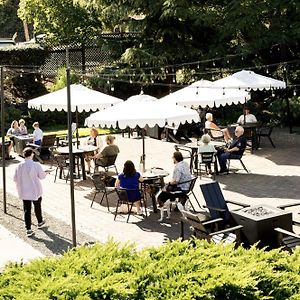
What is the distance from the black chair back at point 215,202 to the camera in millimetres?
8648

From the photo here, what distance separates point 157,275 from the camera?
4719mm

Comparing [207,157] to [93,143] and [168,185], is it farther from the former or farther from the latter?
[93,143]

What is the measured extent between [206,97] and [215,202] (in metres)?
6.45

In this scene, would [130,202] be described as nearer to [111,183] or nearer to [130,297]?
[111,183]

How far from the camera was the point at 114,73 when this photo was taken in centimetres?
2377

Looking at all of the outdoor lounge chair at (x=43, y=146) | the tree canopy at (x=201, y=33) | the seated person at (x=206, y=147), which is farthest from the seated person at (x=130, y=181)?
the tree canopy at (x=201, y=33)

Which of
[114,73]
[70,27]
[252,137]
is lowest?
[252,137]

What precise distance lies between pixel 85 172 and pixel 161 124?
4102 millimetres

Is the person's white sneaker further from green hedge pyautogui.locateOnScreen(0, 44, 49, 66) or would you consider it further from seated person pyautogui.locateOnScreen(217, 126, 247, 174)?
green hedge pyautogui.locateOnScreen(0, 44, 49, 66)

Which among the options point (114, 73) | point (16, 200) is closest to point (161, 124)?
point (16, 200)

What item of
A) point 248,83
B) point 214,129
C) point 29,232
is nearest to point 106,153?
point 29,232

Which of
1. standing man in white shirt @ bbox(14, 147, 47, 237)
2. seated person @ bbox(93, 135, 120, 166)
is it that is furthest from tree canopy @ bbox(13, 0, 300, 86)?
standing man in white shirt @ bbox(14, 147, 47, 237)

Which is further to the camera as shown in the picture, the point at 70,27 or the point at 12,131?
the point at 70,27

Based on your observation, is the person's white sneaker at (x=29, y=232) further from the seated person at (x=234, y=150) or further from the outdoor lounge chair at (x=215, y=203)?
the seated person at (x=234, y=150)
